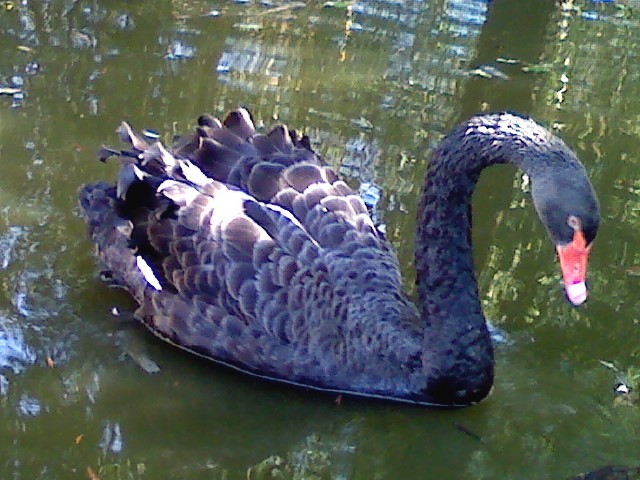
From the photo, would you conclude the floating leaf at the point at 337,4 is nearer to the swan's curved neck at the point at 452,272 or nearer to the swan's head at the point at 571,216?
the swan's curved neck at the point at 452,272

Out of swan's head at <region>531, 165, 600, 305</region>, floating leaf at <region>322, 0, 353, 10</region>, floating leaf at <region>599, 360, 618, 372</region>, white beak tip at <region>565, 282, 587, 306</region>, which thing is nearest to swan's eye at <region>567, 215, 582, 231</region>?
swan's head at <region>531, 165, 600, 305</region>

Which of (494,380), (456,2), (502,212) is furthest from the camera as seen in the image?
(456,2)

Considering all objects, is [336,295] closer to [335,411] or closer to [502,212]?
[335,411]

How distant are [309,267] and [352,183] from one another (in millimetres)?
1479

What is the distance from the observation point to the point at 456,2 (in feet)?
28.8

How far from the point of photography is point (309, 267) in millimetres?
4160

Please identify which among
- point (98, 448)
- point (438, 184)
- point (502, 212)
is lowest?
point (98, 448)

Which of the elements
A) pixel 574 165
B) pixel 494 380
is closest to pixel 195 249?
pixel 494 380

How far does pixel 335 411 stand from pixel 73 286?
51.4 inches

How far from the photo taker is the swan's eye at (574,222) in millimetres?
3461

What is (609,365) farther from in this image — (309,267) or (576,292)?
(309,267)

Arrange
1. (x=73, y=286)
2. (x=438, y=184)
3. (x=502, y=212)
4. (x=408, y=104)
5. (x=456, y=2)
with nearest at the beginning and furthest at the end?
(x=438, y=184), (x=73, y=286), (x=502, y=212), (x=408, y=104), (x=456, y=2)

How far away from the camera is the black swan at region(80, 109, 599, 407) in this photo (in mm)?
3979

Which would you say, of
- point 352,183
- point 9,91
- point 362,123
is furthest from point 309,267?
point 9,91
